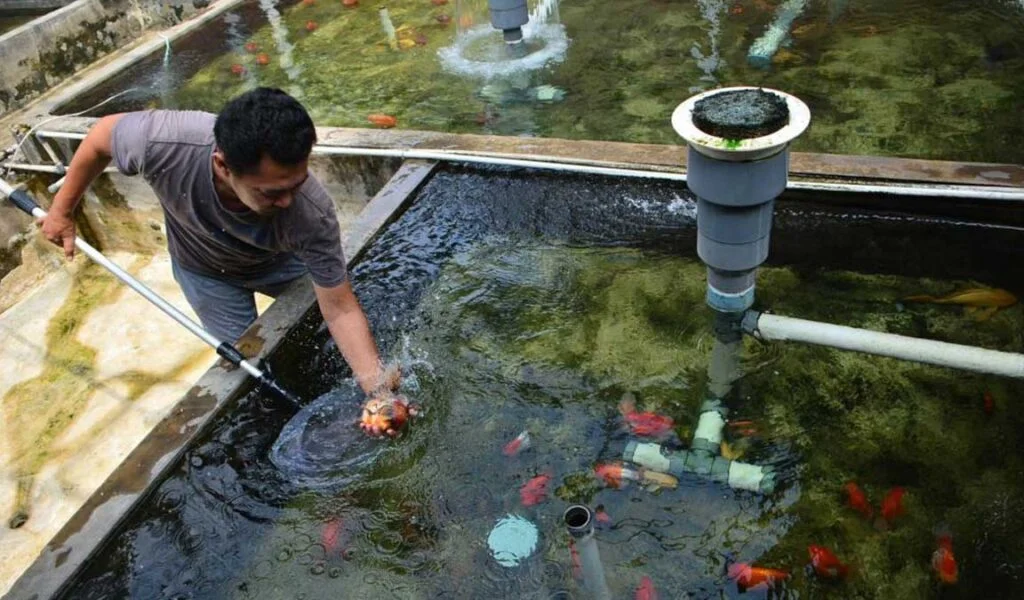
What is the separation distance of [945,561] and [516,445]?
5.78ft

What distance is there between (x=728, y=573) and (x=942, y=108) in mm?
4307

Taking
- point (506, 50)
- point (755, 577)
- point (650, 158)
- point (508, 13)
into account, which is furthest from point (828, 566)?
point (506, 50)

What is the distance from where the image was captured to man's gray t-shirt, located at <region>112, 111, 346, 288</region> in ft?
10.2

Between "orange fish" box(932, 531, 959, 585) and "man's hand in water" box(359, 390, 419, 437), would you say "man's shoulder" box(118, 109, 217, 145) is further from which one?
"orange fish" box(932, 531, 959, 585)

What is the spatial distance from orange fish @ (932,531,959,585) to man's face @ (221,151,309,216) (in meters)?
2.83

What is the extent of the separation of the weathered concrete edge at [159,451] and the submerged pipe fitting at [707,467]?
1972 mm

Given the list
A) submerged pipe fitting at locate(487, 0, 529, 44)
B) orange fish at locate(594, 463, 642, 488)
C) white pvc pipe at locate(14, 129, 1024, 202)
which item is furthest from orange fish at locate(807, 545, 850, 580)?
submerged pipe fitting at locate(487, 0, 529, 44)

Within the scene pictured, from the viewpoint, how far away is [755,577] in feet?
8.83

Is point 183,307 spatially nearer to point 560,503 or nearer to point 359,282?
point 359,282

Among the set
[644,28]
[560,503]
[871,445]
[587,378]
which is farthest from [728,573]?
[644,28]

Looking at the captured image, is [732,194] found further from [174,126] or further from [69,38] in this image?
[69,38]

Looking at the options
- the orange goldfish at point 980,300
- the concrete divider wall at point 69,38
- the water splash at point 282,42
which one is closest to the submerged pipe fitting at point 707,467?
the orange goldfish at point 980,300

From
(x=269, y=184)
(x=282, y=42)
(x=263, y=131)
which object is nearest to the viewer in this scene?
(x=263, y=131)

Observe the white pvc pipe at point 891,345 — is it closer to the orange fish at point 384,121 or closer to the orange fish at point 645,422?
the orange fish at point 645,422
